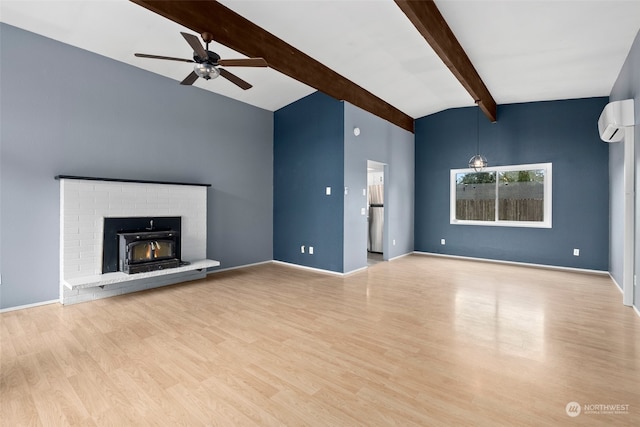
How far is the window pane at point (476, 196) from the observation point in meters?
6.57

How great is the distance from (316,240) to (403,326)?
2795mm

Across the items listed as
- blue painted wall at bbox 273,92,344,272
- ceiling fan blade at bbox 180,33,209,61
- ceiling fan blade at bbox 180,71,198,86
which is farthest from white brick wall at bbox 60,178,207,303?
ceiling fan blade at bbox 180,33,209,61

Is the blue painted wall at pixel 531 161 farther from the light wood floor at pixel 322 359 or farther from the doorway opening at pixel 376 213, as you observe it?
the light wood floor at pixel 322 359

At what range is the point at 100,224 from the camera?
398 cm

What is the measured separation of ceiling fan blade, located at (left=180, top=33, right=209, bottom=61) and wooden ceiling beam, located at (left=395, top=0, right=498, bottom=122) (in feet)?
5.86

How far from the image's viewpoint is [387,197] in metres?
6.58

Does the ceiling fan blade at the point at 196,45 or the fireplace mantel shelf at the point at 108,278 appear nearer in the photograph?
the ceiling fan blade at the point at 196,45

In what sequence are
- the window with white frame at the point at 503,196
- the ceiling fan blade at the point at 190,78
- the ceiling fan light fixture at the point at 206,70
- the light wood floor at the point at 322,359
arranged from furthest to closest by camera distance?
1. the window with white frame at the point at 503,196
2. the ceiling fan blade at the point at 190,78
3. the ceiling fan light fixture at the point at 206,70
4. the light wood floor at the point at 322,359

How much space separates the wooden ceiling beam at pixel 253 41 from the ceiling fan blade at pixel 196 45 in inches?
12.5

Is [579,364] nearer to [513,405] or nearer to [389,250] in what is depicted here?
[513,405]

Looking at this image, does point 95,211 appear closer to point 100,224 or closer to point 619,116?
point 100,224

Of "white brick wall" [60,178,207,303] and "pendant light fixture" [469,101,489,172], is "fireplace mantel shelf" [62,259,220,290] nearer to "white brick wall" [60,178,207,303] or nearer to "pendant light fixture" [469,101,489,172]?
"white brick wall" [60,178,207,303]

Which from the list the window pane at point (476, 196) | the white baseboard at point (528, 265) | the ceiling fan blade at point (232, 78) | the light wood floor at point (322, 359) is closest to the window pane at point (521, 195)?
the window pane at point (476, 196)

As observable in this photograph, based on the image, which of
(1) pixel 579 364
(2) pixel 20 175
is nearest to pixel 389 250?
(1) pixel 579 364
